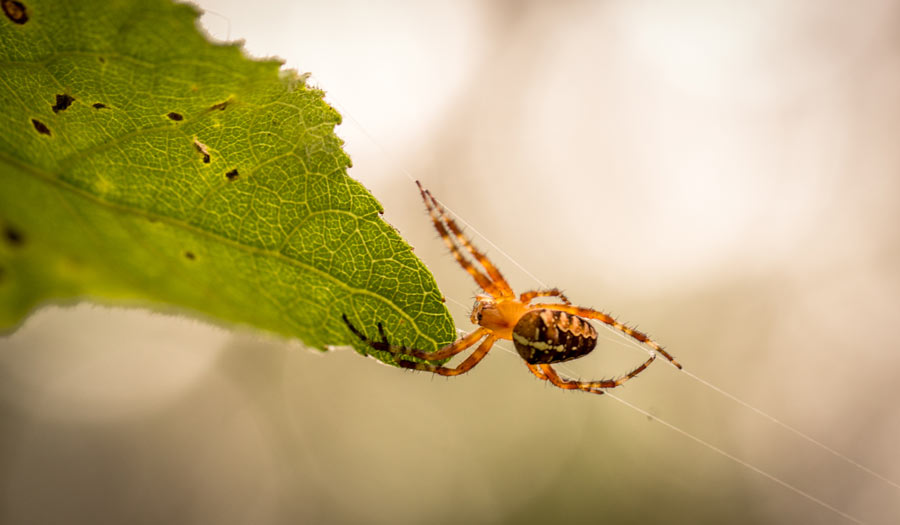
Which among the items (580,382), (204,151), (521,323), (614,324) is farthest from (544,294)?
(204,151)

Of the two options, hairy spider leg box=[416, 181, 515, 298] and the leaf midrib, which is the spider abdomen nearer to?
hairy spider leg box=[416, 181, 515, 298]

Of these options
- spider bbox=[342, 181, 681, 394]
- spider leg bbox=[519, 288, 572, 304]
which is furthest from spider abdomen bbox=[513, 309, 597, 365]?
spider leg bbox=[519, 288, 572, 304]

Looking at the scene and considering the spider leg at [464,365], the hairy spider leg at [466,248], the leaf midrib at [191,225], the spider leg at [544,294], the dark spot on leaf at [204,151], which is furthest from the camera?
the spider leg at [544,294]

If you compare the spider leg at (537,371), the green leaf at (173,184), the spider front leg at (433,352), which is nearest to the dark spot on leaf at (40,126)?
the green leaf at (173,184)

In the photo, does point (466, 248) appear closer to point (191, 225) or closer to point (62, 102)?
point (191, 225)

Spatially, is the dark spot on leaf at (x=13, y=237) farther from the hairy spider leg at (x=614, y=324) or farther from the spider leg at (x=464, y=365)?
the hairy spider leg at (x=614, y=324)

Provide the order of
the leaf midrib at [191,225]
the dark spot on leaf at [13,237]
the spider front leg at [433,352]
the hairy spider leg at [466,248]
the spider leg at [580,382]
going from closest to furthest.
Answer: the dark spot on leaf at [13,237] < the leaf midrib at [191,225] < the spider front leg at [433,352] < the hairy spider leg at [466,248] < the spider leg at [580,382]

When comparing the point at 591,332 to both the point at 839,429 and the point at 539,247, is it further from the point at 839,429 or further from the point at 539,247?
the point at 839,429
